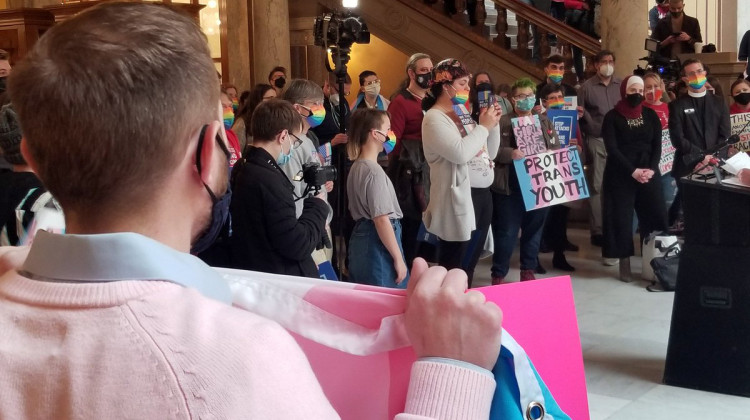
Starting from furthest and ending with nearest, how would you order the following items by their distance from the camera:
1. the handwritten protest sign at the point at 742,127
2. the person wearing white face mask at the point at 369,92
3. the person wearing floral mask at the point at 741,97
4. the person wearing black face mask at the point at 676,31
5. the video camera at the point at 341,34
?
1. the person wearing black face mask at the point at 676,31
2. the person wearing floral mask at the point at 741,97
3. the handwritten protest sign at the point at 742,127
4. the person wearing white face mask at the point at 369,92
5. the video camera at the point at 341,34

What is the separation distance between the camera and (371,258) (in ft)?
18.3

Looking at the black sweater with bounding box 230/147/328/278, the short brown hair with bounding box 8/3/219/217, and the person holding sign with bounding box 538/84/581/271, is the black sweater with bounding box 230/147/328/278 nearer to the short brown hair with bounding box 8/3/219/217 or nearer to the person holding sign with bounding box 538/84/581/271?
the short brown hair with bounding box 8/3/219/217

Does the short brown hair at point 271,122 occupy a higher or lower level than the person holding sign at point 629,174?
higher

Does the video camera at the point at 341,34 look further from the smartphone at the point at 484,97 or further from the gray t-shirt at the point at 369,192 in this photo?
the gray t-shirt at the point at 369,192

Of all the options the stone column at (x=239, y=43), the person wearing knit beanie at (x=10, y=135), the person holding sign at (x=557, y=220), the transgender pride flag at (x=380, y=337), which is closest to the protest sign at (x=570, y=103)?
the person holding sign at (x=557, y=220)

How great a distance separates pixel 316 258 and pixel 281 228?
40.8 inches

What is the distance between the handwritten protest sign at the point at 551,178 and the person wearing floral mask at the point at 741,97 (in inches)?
83.0

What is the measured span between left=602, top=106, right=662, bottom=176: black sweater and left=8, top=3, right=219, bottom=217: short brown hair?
23.8ft

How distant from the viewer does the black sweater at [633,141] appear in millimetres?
7988

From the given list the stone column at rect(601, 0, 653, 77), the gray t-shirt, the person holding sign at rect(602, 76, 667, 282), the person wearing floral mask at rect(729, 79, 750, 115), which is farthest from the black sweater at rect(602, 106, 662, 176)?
the gray t-shirt

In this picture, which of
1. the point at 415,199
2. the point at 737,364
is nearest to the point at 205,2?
the point at 415,199

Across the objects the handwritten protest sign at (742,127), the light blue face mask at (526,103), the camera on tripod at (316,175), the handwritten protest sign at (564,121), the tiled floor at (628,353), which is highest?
the light blue face mask at (526,103)

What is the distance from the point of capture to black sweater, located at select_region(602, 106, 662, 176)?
314 inches

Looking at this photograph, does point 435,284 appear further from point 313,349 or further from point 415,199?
point 415,199
